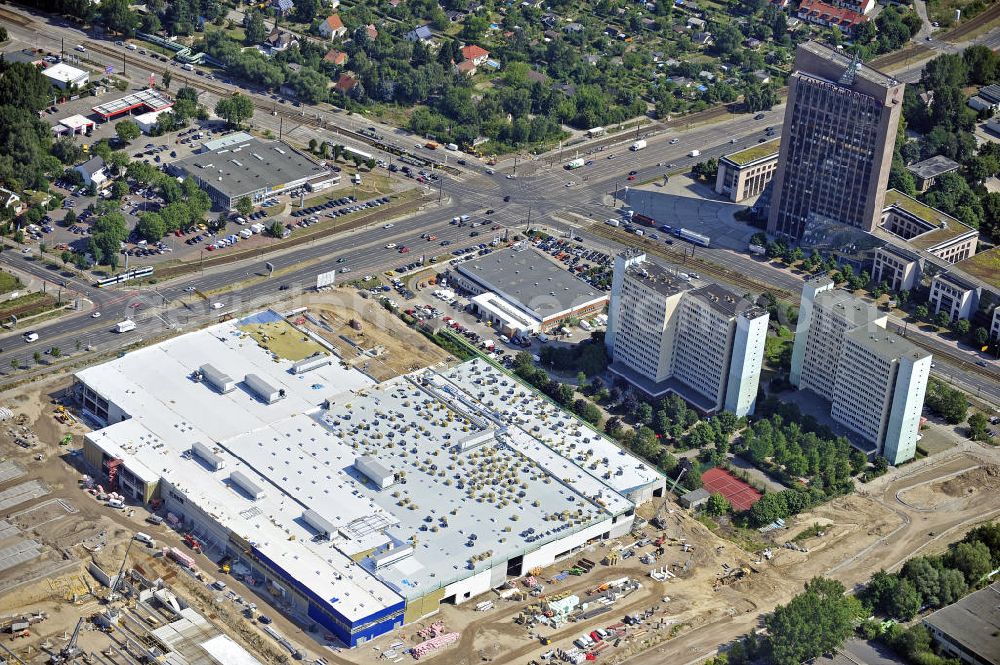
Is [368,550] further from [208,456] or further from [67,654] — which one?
[67,654]

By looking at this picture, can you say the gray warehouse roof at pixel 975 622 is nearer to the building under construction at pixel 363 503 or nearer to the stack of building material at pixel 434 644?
the building under construction at pixel 363 503

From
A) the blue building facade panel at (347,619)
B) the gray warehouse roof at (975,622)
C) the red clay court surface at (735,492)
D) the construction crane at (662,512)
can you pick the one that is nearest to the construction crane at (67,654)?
the blue building facade panel at (347,619)

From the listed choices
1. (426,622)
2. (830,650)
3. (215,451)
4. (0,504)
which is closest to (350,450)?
(215,451)

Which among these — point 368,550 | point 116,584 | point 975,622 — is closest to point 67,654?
point 116,584

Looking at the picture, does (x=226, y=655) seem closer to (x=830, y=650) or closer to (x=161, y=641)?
(x=161, y=641)

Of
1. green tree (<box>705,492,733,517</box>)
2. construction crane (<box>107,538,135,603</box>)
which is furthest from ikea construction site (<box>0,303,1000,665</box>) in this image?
green tree (<box>705,492,733,517</box>)

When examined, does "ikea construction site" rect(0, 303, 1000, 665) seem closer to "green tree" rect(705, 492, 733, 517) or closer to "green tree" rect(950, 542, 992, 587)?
"green tree" rect(705, 492, 733, 517)
